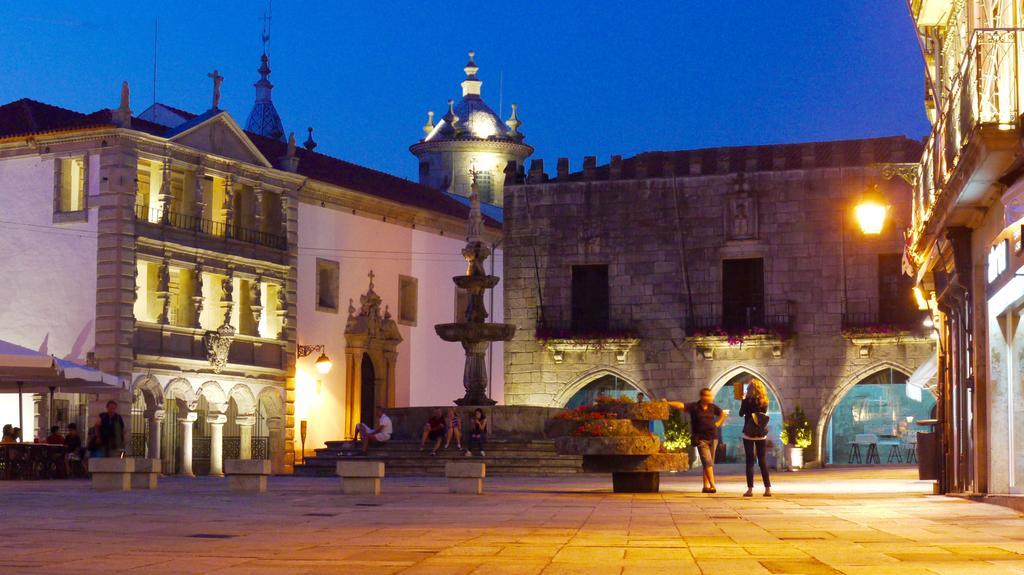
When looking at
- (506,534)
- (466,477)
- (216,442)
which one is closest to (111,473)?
(466,477)

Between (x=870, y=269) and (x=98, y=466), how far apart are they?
76.2 feet

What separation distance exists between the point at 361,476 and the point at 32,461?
10.9 meters

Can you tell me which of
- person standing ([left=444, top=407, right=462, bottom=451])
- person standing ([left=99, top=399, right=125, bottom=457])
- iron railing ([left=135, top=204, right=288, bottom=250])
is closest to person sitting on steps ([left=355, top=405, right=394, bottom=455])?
person standing ([left=444, top=407, right=462, bottom=451])

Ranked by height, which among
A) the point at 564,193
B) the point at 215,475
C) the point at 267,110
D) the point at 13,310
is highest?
the point at 267,110

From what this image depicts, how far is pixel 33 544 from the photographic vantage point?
402 inches

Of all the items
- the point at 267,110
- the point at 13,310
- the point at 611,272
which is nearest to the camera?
the point at 13,310

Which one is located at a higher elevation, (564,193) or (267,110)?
(267,110)

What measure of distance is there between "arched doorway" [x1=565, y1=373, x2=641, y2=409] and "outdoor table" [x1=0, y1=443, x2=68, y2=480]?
52.3ft

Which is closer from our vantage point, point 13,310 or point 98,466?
point 98,466

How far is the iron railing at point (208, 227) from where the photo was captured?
38531 mm

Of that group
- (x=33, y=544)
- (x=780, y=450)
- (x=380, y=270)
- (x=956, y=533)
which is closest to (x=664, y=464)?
(x=956, y=533)

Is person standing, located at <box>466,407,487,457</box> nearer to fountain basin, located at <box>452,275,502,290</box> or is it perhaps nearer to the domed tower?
fountain basin, located at <box>452,275,502,290</box>

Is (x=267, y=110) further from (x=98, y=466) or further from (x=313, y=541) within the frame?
(x=313, y=541)

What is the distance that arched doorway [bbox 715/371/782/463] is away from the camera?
40.5 meters
